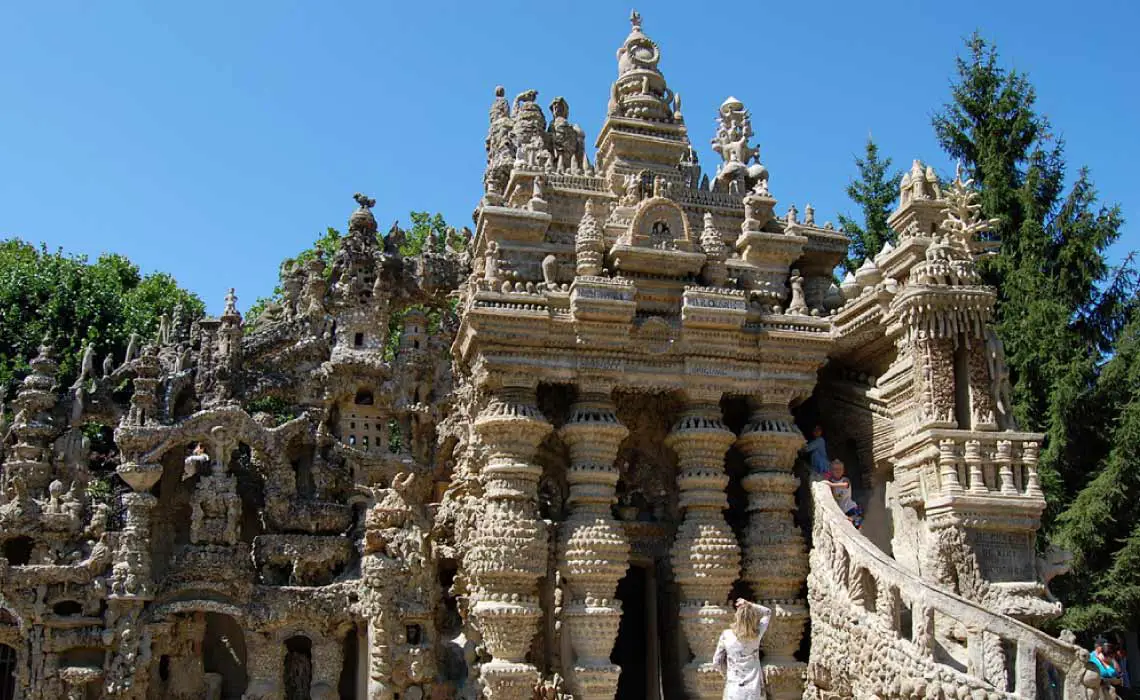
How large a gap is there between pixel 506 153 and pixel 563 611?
8.87 meters

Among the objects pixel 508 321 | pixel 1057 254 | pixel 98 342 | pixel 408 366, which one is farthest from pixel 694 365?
pixel 98 342

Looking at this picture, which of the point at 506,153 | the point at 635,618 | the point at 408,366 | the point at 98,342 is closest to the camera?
the point at 635,618

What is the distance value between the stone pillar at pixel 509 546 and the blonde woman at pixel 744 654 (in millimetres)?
2928

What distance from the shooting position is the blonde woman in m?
10.6

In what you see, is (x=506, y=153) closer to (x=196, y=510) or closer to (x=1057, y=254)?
(x=196, y=510)

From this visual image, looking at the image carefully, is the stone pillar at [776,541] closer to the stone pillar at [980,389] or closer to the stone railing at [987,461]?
the stone railing at [987,461]

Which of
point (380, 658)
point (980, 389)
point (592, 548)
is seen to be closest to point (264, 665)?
point (380, 658)

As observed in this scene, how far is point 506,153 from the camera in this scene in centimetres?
1889

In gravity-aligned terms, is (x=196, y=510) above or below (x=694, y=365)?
below

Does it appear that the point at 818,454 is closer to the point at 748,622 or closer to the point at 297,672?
the point at 748,622

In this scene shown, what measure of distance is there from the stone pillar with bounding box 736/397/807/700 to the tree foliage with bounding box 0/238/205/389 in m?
13.9

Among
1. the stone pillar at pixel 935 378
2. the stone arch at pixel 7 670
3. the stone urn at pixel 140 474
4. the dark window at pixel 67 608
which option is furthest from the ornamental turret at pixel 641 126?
the stone arch at pixel 7 670

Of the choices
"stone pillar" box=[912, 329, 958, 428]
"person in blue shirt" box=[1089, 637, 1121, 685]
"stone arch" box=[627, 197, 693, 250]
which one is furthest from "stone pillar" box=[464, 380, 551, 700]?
"person in blue shirt" box=[1089, 637, 1121, 685]

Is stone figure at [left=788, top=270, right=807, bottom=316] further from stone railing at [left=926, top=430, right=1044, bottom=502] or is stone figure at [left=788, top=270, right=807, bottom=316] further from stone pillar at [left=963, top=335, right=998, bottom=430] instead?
stone railing at [left=926, top=430, right=1044, bottom=502]
